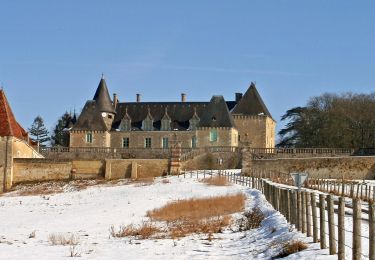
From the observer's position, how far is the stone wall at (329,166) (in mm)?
48719

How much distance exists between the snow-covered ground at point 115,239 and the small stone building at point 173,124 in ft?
99.9

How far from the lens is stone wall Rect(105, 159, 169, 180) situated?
4691cm

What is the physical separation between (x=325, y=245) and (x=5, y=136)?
4010cm

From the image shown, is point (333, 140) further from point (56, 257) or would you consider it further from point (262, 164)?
point (56, 257)

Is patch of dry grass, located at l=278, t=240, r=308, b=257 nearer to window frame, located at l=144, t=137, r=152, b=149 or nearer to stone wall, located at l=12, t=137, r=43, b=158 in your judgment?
stone wall, located at l=12, t=137, r=43, b=158

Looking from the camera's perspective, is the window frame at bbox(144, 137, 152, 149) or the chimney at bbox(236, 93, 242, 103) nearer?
the window frame at bbox(144, 137, 152, 149)

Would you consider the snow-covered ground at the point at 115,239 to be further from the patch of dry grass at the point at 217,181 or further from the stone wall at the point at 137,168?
the stone wall at the point at 137,168

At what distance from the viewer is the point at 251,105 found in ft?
207

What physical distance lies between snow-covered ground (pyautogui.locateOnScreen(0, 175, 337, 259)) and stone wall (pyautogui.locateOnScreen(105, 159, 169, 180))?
16292 mm

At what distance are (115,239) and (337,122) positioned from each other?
169 ft

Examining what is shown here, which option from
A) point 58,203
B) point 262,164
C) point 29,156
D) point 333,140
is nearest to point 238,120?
point 333,140

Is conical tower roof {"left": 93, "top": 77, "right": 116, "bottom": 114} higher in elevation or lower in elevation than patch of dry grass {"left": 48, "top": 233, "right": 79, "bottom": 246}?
higher

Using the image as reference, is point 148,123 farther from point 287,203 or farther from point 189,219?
point 287,203

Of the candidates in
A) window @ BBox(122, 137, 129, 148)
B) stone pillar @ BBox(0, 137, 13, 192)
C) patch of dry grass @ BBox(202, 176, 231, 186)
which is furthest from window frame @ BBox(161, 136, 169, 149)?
patch of dry grass @ BBox(202, 176, 231, 186)
